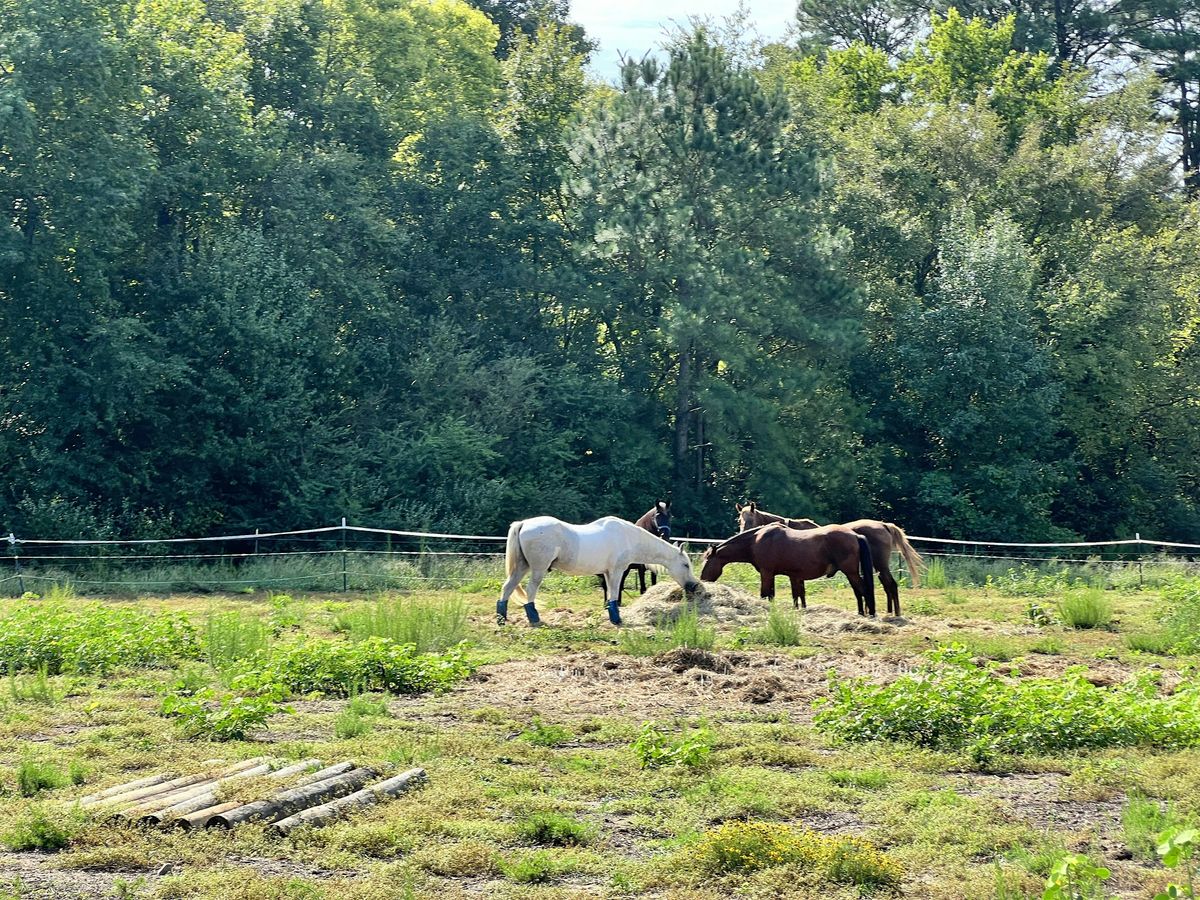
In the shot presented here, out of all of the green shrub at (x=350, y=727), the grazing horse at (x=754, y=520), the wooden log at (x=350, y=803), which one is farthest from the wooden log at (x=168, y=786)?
the grazing horse at (x=754, y=520)

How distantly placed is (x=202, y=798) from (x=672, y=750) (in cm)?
312

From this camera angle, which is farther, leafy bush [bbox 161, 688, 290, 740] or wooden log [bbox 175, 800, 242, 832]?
leafy bush [bbox 161, 688, 290, 740]

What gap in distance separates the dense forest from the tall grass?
47.7 ft

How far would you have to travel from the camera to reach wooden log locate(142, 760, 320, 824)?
795 centimetres

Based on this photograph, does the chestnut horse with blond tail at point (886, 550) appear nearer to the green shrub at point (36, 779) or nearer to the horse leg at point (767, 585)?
the horse leg at point (767, 585)

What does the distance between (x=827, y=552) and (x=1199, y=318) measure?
86.7 ft

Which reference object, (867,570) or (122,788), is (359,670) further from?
(867,570)

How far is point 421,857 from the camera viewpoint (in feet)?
24.6

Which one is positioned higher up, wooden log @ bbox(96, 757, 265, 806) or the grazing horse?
the grazing horse

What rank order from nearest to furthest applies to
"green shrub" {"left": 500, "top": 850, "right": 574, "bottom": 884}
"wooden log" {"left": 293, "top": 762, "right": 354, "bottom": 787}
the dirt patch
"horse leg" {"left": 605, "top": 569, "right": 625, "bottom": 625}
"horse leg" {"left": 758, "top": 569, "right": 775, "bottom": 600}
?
1. "green shrub" {"left": 500, "top": 850, "right": 574, "bottom": 884}
2. "wooden log" {"left": 293, "top": 762, "right": 354, "bottom": 787}
3. the dirt patch
4. "horse leg" {"left": 605, "top": 569, "right": 625, "bottom": 625}
5. "horse leg" {"left": 758, "top": 569, "right": 775, "bottom": 600}

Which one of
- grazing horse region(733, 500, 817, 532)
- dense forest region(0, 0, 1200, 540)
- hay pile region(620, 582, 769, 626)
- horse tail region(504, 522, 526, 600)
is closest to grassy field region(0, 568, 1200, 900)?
hay pile region(620, 582, 769, 626)

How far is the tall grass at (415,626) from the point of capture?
14383 mm

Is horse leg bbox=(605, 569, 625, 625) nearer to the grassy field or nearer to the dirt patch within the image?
the grassy field

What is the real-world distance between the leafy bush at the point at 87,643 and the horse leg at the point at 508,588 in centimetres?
384
